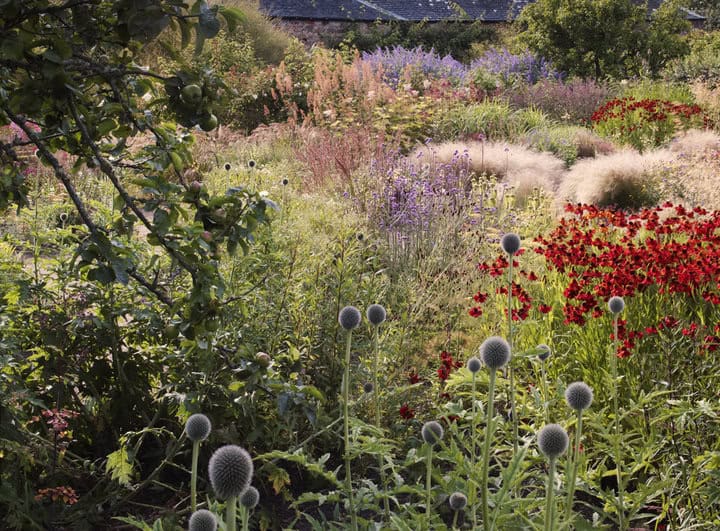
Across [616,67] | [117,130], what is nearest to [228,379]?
[117,130]

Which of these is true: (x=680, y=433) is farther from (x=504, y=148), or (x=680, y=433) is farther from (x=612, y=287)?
(x=504, y=148)

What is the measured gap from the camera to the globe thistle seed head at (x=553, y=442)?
53.5 inches

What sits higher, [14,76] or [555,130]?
[14,76]

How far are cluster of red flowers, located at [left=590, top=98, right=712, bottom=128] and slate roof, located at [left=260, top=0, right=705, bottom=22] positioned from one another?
17193 millimetres

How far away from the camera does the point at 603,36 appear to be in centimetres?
1678

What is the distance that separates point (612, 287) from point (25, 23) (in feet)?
8.11

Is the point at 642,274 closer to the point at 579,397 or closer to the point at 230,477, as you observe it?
the point at 579,397

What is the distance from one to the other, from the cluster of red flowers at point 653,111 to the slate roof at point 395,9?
677 inches

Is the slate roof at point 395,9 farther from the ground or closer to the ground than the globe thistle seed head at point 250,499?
closer to the ground

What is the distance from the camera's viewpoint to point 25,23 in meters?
1.57

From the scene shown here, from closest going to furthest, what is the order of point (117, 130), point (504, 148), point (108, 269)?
point (108, 269), point (117, 130), point (504, 148)

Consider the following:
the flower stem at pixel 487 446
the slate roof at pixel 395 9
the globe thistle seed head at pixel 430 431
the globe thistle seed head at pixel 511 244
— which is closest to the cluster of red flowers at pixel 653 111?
the globe thistle seed head at pixel 511 244

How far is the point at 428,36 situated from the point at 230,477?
27.7 meters

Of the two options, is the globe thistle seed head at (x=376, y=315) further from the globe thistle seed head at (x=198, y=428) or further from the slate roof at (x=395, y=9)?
the slate roof at (x=395, y=9)
